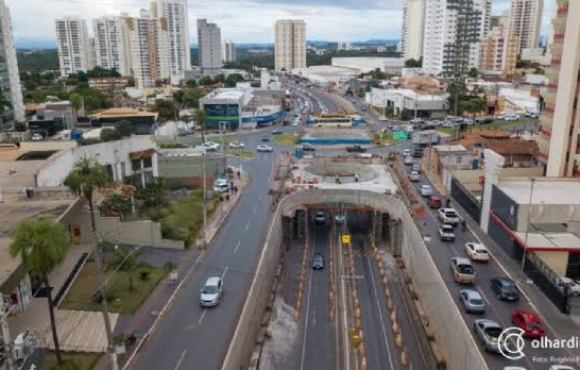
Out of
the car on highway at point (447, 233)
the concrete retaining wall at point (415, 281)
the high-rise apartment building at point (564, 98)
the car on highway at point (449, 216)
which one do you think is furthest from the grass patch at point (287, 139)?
the car on highway at point (447, 233)

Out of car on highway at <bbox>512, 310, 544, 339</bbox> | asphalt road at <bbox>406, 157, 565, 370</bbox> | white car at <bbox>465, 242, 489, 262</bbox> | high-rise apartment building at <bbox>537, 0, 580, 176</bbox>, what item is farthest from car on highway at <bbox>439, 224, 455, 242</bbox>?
high-rise apartment building at <bbox>537, 0, 580, 176</bbox>

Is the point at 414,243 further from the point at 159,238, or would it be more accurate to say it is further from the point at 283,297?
the point at 159,238

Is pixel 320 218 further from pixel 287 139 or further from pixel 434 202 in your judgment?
pixel 287 139

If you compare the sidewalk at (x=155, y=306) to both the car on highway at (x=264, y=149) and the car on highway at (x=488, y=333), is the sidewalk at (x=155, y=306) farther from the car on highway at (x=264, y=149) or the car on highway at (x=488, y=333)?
the car on highway at (x=264, y=149)

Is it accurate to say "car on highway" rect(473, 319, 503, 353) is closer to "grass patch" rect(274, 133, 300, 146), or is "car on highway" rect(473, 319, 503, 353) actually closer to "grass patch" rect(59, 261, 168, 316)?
"grass patch" rect(59, 261, 168, 316)

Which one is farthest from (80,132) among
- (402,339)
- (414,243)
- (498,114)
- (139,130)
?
(498,114)

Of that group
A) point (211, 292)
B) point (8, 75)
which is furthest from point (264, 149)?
point (8, 75)
